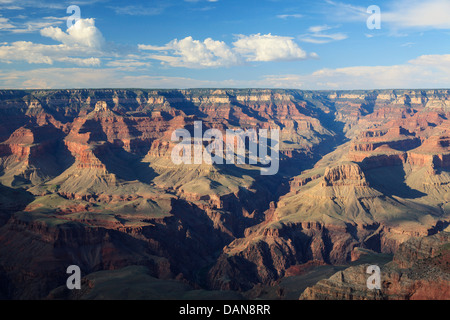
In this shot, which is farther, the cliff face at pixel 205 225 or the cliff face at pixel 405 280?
the cliff face at pixel 205 225

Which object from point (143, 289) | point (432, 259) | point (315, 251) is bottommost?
point (315, 251)

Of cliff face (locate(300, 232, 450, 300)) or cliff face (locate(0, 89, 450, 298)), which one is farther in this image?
cliff face (locate(0, 89, 450, 298))

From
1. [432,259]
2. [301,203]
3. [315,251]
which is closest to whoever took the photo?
[432,259]

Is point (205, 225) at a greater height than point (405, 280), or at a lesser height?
lesser

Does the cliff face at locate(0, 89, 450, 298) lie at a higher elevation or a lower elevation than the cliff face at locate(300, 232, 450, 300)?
lower

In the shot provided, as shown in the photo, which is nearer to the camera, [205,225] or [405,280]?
[405,280]

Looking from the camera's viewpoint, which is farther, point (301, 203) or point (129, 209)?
point (301, 203)

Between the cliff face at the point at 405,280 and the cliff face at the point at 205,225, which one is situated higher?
the cliff face at the point at 405,280
